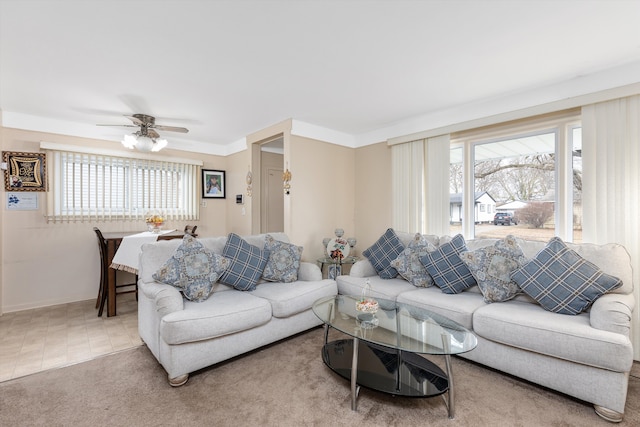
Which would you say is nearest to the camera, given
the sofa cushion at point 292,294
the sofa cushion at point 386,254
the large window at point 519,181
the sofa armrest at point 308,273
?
the sofa cushion at point 292,294

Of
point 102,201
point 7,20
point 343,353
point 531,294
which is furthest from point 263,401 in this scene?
point 102,201

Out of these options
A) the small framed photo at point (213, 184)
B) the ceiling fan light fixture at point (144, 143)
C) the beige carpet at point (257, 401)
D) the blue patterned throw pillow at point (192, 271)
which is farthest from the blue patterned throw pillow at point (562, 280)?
the small framed photo at point (213, 184)

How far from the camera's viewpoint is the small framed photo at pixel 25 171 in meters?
3.59

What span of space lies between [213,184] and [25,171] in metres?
2.31

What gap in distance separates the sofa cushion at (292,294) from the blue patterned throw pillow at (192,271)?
1.41 ft

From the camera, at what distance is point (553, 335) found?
193cm

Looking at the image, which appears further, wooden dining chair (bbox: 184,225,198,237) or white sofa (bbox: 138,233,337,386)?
wooden dining chair (bbox: 184,225,198,237)

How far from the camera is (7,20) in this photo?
1.84 metres

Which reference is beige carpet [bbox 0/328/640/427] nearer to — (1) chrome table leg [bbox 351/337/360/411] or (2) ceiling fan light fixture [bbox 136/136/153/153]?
(1) chrome table leg [bbox 351/337/360/411]

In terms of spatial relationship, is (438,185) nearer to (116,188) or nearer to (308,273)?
(308,273)

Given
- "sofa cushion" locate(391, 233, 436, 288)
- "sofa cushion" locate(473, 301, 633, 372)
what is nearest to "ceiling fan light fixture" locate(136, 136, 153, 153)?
"sofa cushion" locate(391, 233, 436, 288)

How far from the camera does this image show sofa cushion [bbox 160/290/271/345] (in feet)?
6.70

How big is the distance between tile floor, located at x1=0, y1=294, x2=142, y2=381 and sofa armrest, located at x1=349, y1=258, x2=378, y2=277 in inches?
Answer: 86.6

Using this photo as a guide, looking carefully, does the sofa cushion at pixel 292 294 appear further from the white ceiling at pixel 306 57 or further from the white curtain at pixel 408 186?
the white ceiling at pixel 306 57
